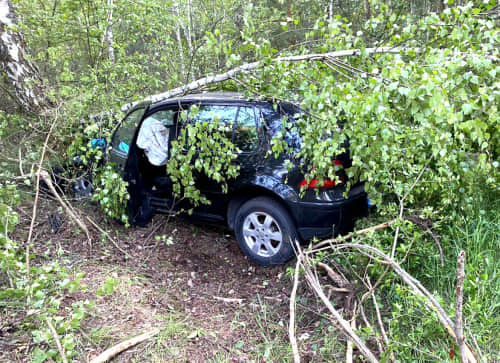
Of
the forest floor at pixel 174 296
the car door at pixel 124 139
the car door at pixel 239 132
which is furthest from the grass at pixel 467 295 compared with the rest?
the car door at pixel 124 139

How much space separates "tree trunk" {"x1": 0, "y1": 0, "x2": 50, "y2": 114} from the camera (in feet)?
15.2

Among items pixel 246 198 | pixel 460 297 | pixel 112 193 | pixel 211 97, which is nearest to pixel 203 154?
pixel 246 198

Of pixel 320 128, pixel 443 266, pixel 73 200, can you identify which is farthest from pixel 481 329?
pixel 73 200

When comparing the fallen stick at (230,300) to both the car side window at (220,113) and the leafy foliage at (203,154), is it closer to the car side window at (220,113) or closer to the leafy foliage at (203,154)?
the leafy foliage at (203,154)

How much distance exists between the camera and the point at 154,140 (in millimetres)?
4762

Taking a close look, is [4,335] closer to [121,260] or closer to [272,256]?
[121,260]

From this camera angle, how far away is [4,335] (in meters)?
2.66

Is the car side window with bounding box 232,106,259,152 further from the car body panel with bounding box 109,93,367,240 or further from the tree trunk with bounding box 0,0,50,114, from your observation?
the tree trunk with bounding box 0,0,50,114

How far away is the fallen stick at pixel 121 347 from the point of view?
8.32ft

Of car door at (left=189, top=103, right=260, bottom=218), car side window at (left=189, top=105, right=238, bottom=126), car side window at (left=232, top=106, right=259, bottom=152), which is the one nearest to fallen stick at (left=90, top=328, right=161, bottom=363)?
car door at (left=189, top=103, right=260, bottom=218)

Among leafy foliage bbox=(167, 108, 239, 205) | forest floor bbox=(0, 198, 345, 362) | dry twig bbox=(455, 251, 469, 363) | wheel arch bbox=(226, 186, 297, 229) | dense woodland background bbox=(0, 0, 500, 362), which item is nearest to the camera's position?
dry twig bbox=(455, 251, 469, 363)

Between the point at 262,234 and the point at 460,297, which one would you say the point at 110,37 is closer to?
the point at 262,234

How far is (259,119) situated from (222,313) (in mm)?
2032

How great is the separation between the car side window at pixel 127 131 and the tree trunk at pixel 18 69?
1.08 metres
